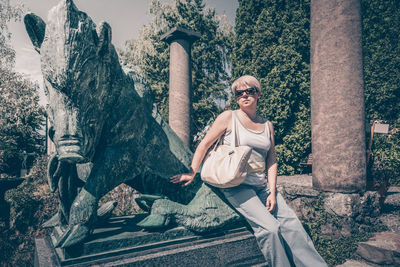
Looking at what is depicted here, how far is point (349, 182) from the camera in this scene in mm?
4727

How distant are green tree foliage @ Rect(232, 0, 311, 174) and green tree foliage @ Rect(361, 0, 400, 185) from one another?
3.47 m

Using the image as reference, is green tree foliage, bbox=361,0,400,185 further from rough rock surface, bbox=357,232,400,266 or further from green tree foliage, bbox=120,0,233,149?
rough rock surface, bbox=357,232,400,266

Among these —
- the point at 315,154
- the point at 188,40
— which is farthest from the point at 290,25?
the point at 315,154

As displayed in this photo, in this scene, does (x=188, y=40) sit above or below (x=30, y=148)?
above

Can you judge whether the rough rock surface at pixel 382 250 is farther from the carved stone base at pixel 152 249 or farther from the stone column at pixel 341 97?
the carved stone base at pixel 152 249

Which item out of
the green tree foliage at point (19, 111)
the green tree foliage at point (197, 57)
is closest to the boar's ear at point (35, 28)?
the green tree foliage at point (19, 111)

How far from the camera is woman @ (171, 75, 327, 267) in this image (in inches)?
78.2

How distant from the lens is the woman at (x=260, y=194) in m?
1.99

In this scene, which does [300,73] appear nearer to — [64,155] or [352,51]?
[352,51]

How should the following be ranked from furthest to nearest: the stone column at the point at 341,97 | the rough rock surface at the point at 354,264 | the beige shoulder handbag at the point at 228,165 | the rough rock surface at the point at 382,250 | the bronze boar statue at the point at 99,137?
the stone column at the point at 341,97, the rough rock surface at the point at 354,264, the rough rock surface at the point at 382,250, the beige shoulder handbag at the point at 228,165, the bronze boar statue at the point at 99,137

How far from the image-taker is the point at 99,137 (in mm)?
1922

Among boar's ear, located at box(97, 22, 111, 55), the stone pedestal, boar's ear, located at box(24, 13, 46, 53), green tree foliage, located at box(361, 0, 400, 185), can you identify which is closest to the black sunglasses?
boar's ear, located at box(97, 22, 111, 55)

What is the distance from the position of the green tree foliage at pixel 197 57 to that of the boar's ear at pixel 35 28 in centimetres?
1188

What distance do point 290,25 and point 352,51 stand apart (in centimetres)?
611
